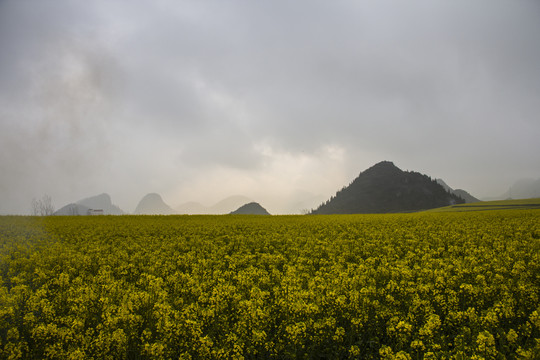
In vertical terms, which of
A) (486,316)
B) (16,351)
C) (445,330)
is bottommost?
(445,330)

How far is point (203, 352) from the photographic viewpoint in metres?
6.33

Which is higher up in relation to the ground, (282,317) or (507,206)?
(282,317)

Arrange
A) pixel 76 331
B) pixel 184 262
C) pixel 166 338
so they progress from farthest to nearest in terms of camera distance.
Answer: pixel 184 262 → pixel 76 331 → pixel 166 338

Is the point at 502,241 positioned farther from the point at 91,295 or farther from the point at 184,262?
the point at 91,295

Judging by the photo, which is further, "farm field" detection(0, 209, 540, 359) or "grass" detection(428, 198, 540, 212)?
"grass" detection(428, 198, 540, 212)

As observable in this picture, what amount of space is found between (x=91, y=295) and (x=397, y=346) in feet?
29.4

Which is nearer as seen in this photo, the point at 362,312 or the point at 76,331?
the point at 76,331

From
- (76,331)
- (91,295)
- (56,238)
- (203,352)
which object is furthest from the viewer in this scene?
(56,238)

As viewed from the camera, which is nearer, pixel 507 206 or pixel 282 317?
pixel 282 317

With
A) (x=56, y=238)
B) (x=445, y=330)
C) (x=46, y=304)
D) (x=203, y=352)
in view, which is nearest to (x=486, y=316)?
(x=445, y=330)

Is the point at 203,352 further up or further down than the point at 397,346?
further up

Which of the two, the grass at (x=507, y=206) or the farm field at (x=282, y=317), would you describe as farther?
the grass at (x=507, y=206)

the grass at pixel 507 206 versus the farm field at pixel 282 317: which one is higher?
the farm field at pixel 282 317

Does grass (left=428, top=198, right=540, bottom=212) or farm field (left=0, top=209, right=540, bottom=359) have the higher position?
farm field (left=0, top=209, right=540, bottom=359)
